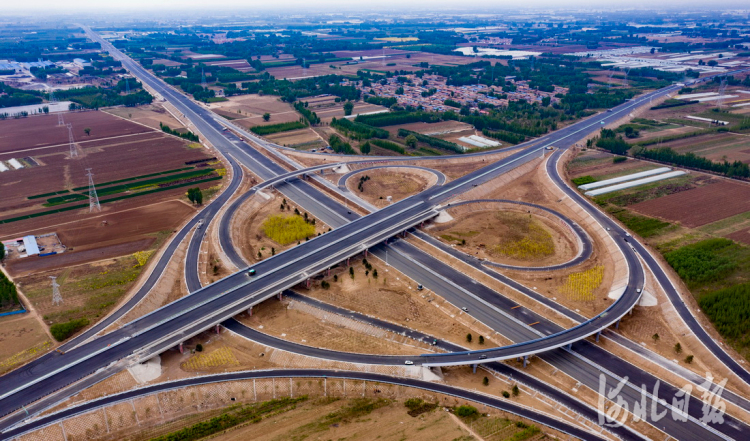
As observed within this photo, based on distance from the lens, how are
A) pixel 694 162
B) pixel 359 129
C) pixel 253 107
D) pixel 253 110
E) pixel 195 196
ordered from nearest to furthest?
pixel 195 196
pixel 694 162
pixel 359 129
pixel 253 110
pixel 253 107

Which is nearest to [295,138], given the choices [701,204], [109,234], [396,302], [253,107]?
[253,107]

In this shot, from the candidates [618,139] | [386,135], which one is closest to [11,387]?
[386,135]

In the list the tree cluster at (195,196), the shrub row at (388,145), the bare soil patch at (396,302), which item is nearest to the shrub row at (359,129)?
the shrub row at (388,145)

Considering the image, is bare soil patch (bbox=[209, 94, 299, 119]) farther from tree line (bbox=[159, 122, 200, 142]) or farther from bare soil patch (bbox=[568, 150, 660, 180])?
bare soil patch (bbox=[568, 150, 660, 180])

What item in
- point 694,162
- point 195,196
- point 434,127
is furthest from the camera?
point 434,127

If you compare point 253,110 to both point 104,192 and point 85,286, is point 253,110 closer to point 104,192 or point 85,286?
point 104,192

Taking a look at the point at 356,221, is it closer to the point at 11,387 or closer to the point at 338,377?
the point at 338,377
